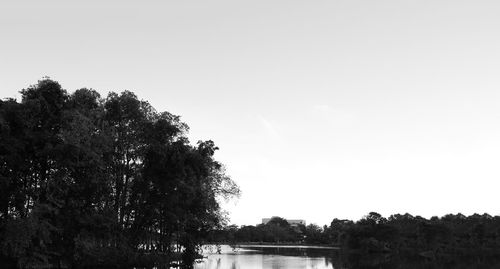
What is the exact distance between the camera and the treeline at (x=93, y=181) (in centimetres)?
3766

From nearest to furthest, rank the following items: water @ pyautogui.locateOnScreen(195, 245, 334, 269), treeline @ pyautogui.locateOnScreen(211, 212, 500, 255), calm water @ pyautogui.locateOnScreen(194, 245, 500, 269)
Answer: water @ pyautogui.locateOnScreen(195, 245, 334, 269), calm water @ pyautogui.locateOnScreen(194, 245, 500, 269), treeline @ pyautogui.locateOnScreen(211, 212, 500, 255)

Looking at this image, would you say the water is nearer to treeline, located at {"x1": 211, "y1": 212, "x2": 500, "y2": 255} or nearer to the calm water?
the calm water

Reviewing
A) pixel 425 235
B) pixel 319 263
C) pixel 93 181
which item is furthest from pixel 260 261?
pixel 425 235

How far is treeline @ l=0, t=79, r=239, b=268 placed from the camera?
124ft

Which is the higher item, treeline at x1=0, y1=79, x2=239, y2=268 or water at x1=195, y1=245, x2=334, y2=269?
treeline at x1=0, y1=79, x2=239, y2=268

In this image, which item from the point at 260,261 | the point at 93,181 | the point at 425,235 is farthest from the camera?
the point at 425,235

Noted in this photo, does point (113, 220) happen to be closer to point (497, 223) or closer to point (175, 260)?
point (175, 260)

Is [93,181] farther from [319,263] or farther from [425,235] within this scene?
[425,235]

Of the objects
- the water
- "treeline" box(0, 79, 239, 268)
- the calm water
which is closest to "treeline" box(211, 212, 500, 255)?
the calm water

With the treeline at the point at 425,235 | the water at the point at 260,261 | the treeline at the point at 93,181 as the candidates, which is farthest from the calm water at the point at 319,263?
the treeline at the point at 425,235

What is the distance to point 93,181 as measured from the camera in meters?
40.1

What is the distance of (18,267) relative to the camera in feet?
124

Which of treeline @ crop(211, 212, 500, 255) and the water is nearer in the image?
the water

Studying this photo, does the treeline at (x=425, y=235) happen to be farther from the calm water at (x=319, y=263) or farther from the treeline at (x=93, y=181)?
the treeline at (x=93, y=181)
